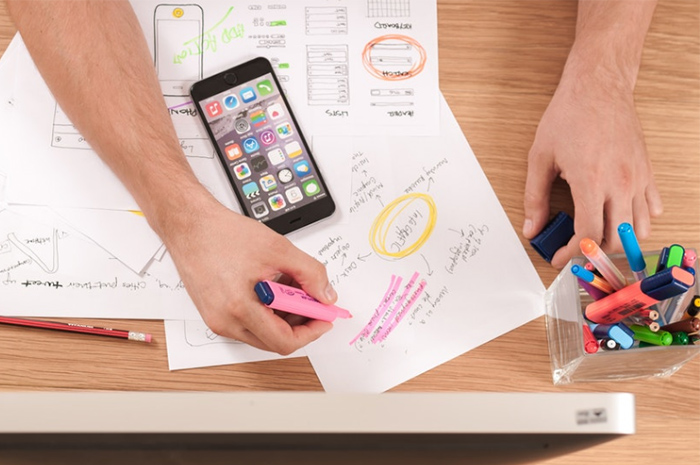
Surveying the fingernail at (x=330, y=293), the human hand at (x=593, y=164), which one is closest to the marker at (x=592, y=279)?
the human hand at (x=593, y=164)

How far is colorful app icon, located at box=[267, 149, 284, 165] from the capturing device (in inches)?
32.1

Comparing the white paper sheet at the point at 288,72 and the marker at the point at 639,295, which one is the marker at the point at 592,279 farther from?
the white paper sheet at the point at 288,72

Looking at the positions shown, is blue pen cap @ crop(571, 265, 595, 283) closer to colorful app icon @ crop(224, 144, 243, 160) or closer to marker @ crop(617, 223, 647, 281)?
marker @ crop(617, 223, 647, 281)

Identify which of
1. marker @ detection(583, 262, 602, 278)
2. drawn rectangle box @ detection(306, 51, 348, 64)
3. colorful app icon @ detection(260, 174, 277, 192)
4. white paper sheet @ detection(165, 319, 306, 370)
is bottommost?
white paper sheet @ detection(165, 319, 306, 370)

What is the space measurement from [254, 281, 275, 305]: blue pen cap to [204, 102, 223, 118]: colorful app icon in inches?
9.9

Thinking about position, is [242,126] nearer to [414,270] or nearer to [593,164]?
[414,270]

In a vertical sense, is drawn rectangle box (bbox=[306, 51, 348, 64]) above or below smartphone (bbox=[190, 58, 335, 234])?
above

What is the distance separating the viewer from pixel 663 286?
0.61m

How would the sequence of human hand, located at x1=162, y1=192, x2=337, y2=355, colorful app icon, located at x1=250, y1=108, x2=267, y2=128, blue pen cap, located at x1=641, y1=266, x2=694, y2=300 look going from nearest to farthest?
blue pen cap, located at x1=641, y1=266, x2=694, y2=300 < human hand, located at x1=162, y1=192, x2=337, y2=355 < colorful app icon, located at x1=250, y1=108, x2=267, y2=128

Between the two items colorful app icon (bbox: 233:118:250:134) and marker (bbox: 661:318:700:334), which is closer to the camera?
marker (bbox: 661:318:700:334)

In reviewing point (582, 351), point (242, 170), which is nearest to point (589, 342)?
point (582, 351)

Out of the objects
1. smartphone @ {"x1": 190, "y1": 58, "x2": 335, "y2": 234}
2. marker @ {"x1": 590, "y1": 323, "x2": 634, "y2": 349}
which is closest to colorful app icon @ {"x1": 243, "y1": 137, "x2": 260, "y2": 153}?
smartphone @ {"x1": 190, "y1": 58, "x2": 335, "y2": 234}

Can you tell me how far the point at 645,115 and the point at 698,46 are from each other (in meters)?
0.12

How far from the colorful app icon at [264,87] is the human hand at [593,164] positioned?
0.34m
